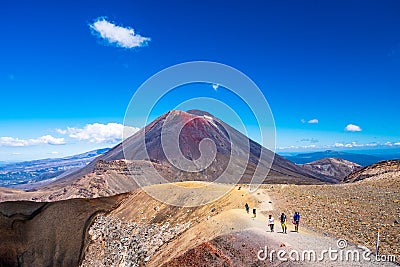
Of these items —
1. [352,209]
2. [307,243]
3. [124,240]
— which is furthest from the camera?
[124,240]

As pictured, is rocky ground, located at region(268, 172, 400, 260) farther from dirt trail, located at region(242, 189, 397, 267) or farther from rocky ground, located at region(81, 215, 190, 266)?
rocky ground, located at region(81, 215, 190, 266)

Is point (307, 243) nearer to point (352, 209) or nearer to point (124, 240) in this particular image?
point (352, 209)

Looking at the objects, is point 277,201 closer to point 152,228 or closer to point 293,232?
point 293,232

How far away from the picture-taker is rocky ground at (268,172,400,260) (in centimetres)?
2133

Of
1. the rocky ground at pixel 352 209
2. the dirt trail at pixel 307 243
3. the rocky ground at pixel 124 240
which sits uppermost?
Answer: the rocky ground at pixel 352 209

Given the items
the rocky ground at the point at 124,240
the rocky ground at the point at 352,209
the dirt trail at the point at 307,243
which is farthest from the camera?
the rocky ground at the point at 124,240

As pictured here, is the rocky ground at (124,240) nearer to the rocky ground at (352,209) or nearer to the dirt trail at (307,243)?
the dirt trail at (307,243)

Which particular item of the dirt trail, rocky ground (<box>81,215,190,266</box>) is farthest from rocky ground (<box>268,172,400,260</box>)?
rocky ground (<box>81,215,190,266</box>)

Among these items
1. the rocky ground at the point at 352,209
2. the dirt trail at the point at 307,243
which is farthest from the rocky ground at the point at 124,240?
the rocky ground at the point at 352,209

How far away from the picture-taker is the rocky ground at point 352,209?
2133cm

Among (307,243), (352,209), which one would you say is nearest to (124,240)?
(307,243)

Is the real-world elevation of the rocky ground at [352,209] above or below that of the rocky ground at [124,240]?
above

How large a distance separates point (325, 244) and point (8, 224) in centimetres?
5223

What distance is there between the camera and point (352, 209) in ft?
88.6
